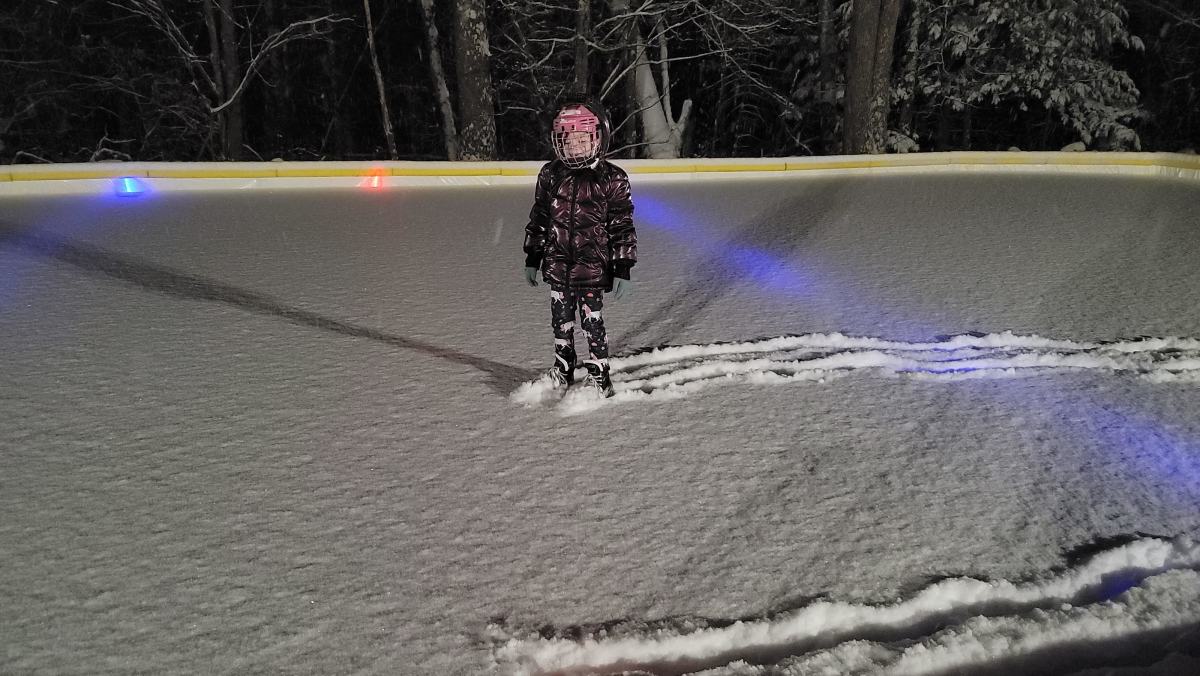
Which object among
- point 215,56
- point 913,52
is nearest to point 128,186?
point 215,56

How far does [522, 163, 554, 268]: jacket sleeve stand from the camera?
3801 mm

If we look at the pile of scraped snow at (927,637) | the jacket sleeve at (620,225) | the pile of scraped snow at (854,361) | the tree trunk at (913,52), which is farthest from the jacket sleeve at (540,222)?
the tree trunk at (913,52)

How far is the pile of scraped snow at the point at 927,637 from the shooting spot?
2.26 metres

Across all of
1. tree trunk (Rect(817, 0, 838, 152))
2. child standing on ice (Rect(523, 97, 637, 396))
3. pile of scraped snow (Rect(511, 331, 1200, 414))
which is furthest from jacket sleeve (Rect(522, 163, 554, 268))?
tree trunk (Rect(817, 0, 838, 152))

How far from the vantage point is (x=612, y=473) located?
3334 millimetres

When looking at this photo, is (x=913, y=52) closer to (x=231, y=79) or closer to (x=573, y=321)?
(x=231, y=79)

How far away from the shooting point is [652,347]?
4.91 m

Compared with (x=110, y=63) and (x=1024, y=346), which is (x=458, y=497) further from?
(x=110, y=63)

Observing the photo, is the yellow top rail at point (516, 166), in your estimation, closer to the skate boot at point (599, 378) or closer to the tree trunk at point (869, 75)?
the tree trunk at point (869, 75)

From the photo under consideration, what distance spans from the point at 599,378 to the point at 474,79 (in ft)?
38.8

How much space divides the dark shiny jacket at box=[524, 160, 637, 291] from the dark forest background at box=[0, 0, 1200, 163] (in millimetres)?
11465

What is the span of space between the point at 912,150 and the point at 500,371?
1752 cm

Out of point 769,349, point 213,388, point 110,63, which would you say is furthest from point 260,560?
point 110,63

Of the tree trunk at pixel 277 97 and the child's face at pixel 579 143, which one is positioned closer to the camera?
the child's face at pixel 579 143
